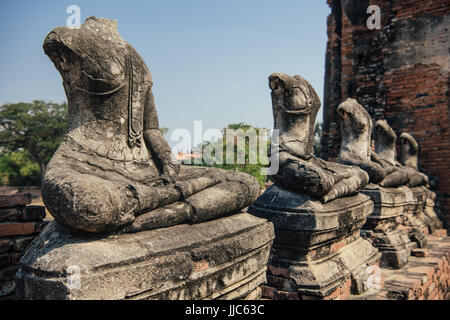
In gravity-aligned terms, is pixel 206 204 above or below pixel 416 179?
above

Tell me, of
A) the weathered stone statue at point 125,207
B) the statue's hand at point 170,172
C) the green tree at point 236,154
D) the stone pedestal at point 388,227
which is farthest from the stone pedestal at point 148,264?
the green tree at point 236,154

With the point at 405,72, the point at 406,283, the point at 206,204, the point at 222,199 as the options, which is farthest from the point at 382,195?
the point at 405,72

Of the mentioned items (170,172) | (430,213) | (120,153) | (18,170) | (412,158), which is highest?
(120,153)

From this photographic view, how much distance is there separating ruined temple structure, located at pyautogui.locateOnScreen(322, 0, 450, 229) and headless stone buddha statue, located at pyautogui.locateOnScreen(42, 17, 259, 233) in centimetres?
717

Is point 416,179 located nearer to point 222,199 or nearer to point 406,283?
point 406,283

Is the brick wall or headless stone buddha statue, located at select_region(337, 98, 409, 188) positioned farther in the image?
headless stone buddha statue, located at select_region(337, 98, 409, 188)

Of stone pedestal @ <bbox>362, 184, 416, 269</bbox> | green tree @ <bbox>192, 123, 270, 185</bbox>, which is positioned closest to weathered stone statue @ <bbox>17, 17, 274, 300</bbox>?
stone pedestal @ <bbox>362, 184, 416, 269</bbox>

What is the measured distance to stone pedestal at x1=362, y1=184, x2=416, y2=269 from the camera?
13.2 ft

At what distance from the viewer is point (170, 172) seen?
92.1 inches

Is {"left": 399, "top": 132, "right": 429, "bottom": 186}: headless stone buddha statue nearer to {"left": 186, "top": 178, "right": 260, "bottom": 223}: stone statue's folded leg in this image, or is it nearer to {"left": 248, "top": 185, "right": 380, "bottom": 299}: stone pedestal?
{"left": 248, "top": 185, "right": 380, "bottom": 299}: stone pedestal

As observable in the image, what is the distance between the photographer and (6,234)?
8.18 ft

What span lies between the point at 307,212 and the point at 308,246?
0.25 metres

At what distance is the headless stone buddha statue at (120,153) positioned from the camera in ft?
5.93

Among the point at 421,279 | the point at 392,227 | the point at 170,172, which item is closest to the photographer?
the point at 170,172
